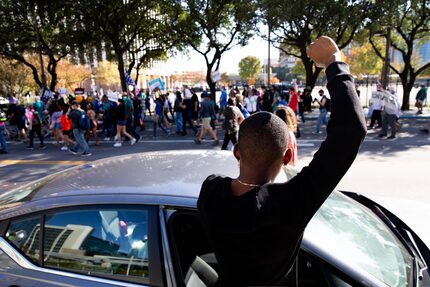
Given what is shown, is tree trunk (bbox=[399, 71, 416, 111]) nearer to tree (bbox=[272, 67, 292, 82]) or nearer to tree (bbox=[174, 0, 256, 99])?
tree (bbox=[174, 0, 256, 99])

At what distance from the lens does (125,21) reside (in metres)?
19.4

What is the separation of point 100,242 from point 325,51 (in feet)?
5.13

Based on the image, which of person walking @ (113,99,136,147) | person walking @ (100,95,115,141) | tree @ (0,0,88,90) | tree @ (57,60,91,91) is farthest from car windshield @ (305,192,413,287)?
tree @ (57,60,91,91)

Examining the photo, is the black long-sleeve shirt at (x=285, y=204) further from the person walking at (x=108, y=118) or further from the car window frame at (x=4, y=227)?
the person walking at (x=108, y=118)

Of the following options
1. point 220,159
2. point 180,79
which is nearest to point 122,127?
point 220,159

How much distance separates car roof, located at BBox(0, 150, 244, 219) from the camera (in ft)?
6.51

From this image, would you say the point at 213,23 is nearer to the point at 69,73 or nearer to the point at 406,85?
the point at 406,85

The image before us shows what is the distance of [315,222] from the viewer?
1.96 meters

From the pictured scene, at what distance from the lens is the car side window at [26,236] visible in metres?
2.06

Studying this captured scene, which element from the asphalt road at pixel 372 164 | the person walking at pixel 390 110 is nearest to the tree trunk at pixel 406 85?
the asphalt road at pixel 372 164

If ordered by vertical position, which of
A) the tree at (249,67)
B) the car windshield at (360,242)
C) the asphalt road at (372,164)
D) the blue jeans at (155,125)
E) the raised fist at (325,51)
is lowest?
the asphalt road at (372,164)

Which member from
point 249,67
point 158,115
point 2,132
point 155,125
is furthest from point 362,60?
point 2,132

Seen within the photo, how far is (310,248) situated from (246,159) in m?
0.69

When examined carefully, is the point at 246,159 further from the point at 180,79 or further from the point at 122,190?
the point at 180,79
